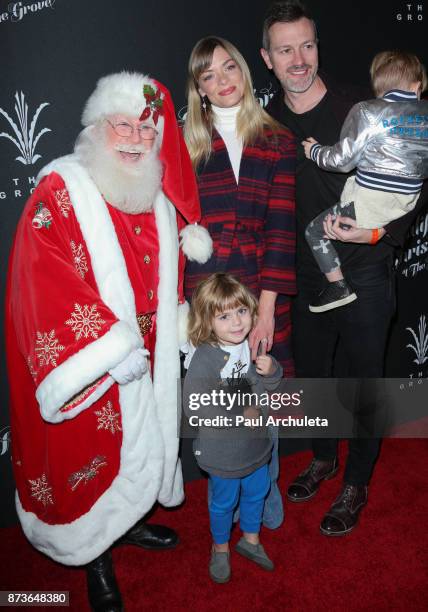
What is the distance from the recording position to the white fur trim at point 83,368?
1.74 meters

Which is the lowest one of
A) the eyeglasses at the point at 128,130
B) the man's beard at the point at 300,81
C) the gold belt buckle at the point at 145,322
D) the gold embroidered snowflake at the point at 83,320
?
the gold belt buckle at the point at 145,322

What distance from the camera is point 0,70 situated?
6.93ft

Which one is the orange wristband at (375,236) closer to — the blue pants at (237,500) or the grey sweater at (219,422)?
the grey sweater at (219,422)

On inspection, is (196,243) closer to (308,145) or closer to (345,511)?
(308,145)

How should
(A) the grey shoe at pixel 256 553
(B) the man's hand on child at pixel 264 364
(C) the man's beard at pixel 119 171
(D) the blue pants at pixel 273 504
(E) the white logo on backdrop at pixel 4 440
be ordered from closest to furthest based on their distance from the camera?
(C) the man's beard at pixel 119 171, (B) the man's hand on child at pixel 264 364, (A) the grey shoe at pixel 256 553, (D) the blue pants at pixel 273 504, (E) the white logo on backdrop at pixel 4 440

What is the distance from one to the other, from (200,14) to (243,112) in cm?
57

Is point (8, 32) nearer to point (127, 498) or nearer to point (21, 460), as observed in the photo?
point (21, 460)

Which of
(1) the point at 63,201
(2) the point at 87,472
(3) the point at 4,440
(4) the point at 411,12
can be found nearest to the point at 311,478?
(2) the point at 87,472

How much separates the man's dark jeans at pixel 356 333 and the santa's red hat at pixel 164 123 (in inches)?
25.2

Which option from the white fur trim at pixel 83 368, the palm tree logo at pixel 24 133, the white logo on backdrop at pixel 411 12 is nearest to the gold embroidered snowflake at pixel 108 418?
the white fur trim at pixel 83 368

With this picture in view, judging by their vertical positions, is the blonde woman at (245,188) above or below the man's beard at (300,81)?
below

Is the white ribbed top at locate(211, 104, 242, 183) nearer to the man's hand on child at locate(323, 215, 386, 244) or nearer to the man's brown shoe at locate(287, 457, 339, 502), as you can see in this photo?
the man's hand on child at locate(323, 215, 386, 244)

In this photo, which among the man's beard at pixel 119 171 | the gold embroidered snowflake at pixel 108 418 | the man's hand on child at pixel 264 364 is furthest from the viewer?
the man's hand on child at pixel 264 364

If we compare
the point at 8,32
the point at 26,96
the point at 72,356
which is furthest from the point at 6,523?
the point at 8,32
